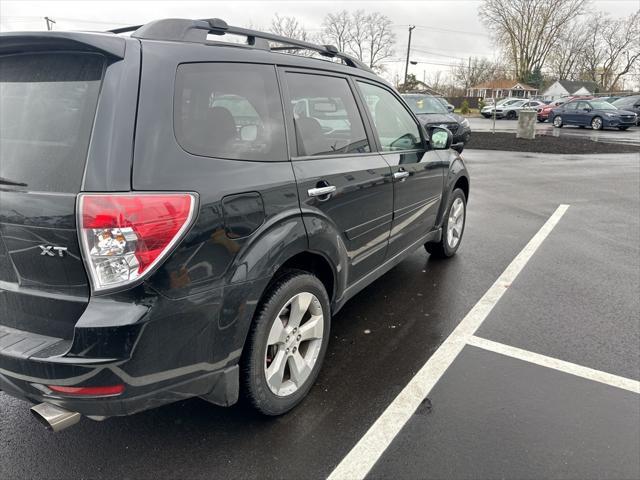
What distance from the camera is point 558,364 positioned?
3.02 meters

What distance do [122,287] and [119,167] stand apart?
0.44 metres

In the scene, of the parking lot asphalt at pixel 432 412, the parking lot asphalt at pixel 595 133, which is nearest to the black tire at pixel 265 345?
the parking lot asphalt at pixel 432 412

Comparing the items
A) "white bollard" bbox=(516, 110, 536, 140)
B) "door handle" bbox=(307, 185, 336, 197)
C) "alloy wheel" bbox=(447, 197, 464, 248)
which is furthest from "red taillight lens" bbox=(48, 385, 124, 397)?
"white bollard" bbox=(516, 110, 536, 140)

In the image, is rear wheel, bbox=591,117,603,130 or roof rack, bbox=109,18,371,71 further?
rear wheel, bbox=591,117,603,130

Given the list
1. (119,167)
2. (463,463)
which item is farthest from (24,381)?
(463,463)

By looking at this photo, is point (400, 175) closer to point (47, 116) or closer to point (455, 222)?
point (455, 222)

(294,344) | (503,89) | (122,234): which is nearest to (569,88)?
(503,89)

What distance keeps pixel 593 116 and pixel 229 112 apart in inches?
1119

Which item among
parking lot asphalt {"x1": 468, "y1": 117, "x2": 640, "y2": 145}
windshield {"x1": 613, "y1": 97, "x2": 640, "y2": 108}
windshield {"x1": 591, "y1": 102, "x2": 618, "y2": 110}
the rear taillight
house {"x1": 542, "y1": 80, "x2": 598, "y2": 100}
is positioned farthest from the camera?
house {"x1": 542, "y1": 80, "x2": 598, "y2": 100}

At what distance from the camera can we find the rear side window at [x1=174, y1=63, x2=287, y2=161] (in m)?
1.96

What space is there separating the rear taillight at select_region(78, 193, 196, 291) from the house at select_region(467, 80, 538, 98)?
78139 millimetres

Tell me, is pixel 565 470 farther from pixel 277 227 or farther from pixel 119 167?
pixel 119 167

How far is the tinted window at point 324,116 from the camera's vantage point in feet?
8.48

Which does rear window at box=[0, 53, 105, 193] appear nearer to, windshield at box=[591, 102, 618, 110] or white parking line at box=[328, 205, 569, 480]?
white parking line at box=[328, 205, 569, 480]
